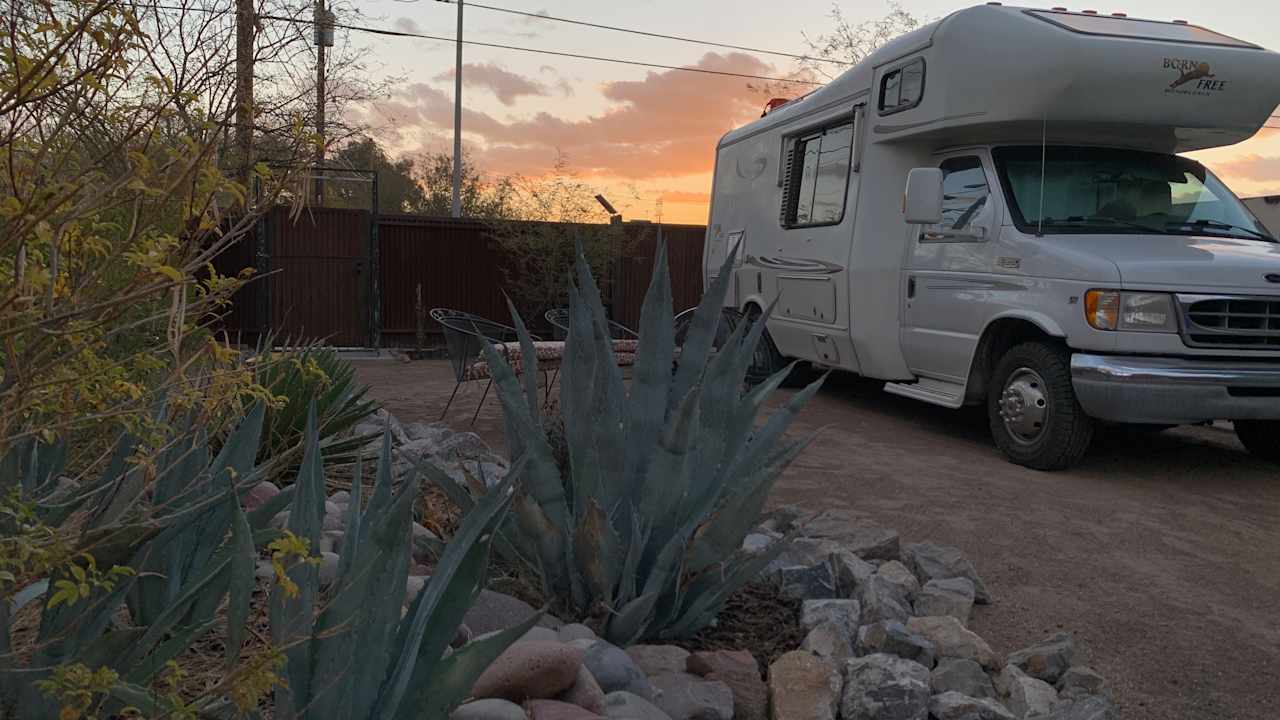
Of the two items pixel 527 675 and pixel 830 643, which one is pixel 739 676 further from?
pixel 527 675

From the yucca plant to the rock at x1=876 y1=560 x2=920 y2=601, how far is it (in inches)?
86.1

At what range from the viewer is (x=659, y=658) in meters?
2.66

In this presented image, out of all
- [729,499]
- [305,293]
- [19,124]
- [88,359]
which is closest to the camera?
[19,124]

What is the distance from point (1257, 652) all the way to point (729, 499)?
7.24ft

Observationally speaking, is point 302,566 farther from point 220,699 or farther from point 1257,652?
point 1257,652

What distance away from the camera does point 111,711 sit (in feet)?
5.25

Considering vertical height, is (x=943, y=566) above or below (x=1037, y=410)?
below

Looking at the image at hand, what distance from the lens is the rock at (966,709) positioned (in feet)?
8.46

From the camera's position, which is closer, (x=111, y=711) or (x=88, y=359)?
(x=88, y=359)

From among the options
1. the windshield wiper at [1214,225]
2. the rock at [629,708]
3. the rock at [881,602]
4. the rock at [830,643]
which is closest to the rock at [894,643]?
the rock at [830,643]

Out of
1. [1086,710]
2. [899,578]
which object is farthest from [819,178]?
[1086,710]

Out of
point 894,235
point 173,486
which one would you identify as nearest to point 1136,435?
point 894,235

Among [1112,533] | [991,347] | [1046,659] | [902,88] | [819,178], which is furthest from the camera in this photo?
[819,178]

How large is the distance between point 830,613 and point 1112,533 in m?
2.50
